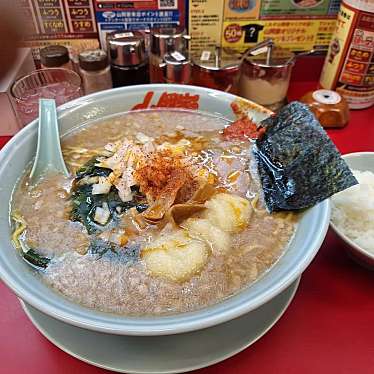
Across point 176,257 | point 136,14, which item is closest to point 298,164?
point 176,257

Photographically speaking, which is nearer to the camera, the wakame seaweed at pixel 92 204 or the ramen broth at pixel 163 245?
the ramen broth at pixel 163 245

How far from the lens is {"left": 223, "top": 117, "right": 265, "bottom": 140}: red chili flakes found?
4.62 feet

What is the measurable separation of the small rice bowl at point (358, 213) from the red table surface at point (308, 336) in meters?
0.11

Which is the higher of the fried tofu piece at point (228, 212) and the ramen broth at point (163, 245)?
the fried tofu piece at point (228, 212)

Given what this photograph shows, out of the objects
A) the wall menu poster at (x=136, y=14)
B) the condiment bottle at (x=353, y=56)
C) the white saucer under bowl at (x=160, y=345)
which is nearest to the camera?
the white saucer under bowl at (x=160, y=345)

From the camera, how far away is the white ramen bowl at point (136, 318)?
0.76 meters

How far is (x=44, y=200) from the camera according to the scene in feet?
3.84

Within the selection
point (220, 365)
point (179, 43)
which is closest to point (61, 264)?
point (220, 365)

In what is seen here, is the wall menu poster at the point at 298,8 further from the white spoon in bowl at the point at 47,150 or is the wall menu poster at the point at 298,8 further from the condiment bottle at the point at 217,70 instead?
the white spoon in bowl at the point at 47,150

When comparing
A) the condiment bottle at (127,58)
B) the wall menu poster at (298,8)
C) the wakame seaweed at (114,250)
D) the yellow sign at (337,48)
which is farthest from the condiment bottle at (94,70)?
the yellow sign at (337,48)

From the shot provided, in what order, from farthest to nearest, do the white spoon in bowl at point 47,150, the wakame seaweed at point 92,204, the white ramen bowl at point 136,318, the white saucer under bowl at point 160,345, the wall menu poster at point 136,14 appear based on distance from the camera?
1. the wall menu poster at point 136,14
2. the white spoon in bowl at point 47,150
3. the wakame seaweed at point 92,204
4. the white saucer under bowl at point 160,345
5. the white ramen bowl at point 136,318

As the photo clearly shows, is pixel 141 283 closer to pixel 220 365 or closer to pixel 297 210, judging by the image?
pixel 220 365

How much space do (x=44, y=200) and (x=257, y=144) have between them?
0.74 meters

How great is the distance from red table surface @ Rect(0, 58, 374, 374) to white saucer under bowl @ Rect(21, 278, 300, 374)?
0.06 meters
